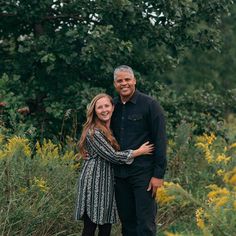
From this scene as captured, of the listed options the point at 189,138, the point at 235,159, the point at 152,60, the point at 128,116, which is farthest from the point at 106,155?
the point at 152,60

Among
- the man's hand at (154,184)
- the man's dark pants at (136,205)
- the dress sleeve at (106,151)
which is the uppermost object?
the dress sleeve at (106,151)

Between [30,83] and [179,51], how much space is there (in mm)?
2173

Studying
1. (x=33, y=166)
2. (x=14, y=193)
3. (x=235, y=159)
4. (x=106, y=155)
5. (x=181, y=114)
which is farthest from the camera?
(x=181, y=114)

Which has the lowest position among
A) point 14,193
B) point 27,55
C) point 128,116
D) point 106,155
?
point 14,193

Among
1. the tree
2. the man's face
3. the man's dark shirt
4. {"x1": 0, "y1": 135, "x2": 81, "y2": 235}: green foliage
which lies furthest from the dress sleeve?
the tree

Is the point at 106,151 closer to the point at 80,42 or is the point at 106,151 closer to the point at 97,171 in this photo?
the point at 97,171

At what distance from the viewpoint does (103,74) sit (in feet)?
27.4

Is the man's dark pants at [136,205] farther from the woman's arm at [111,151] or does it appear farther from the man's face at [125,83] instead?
the man's face at [125,83]

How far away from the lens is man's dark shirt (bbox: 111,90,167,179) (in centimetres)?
555

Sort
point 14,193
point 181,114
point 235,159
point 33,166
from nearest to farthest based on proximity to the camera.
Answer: point 14,193 < point 33,166 < point 235,159 < point 181,114

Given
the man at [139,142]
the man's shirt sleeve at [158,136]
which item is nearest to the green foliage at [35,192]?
the man at [139,142]

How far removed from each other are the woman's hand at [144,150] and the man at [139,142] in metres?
0.05

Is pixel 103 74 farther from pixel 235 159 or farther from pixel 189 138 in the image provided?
pixel 235 159

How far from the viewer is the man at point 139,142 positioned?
18.3 feet
